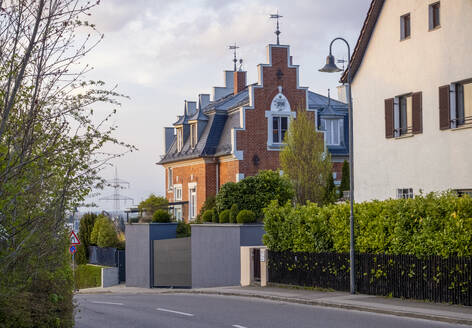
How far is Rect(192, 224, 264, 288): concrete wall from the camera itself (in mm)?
29891

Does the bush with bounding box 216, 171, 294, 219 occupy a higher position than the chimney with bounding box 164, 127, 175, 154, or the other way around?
the chimney with bounding box 164, 127, 175, 154

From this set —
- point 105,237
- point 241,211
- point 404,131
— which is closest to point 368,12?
point 404,131

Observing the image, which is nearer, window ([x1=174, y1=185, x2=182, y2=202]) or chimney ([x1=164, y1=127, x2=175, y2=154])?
window ([x1=174, y1=185, x2=182, y2=202])

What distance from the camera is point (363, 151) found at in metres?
27.8

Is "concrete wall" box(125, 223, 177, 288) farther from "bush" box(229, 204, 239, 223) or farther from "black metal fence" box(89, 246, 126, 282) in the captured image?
"bush" box(229, 204, 239, 223)

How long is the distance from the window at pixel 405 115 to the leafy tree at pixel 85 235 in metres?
29.3

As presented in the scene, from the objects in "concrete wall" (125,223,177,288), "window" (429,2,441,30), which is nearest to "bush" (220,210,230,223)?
"concrete wall" (125,223,177,288)

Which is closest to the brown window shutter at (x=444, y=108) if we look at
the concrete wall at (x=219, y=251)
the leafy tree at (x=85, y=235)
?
the concrete wall at (x=219, y=251)

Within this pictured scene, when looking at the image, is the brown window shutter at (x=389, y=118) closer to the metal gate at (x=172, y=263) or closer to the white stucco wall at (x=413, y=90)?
the white stucco wall at (x=413, y=90)

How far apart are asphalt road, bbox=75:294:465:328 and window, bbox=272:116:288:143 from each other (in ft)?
77.2

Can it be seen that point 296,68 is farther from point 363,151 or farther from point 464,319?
point 464,319

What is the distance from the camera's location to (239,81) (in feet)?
169

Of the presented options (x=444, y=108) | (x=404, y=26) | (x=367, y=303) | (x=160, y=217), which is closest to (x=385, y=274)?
(x=367, y=303)

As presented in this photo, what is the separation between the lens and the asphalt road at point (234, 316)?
15.3 meters
